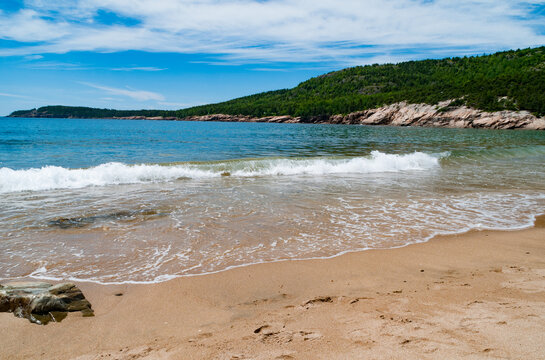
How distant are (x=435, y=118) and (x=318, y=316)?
286ft

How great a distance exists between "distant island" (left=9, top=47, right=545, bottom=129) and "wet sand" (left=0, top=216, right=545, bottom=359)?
7618 centimetres

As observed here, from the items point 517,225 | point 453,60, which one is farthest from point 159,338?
point 453,60

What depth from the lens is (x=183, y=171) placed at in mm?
14688

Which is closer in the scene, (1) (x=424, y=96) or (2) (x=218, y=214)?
(2) (x=218, y=214)

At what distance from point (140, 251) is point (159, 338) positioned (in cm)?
277

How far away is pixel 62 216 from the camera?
7.71m

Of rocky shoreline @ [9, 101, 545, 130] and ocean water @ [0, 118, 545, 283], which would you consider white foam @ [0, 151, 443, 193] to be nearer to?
ocean water @ [0, 118, 545, 283]

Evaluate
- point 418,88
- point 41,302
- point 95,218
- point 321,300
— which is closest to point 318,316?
point 321,300

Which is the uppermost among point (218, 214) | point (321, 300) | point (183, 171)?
point (183, 171)

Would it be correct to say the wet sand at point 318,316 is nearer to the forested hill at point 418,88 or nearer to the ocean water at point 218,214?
the ocean water at point 218,214

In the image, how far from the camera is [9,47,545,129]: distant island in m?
69.4

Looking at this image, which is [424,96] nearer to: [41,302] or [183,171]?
[183,171]

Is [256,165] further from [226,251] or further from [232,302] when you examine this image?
[232,302]

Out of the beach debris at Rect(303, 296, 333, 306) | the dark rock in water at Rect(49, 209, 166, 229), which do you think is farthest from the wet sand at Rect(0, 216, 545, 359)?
the dark rock in water at Rect(49, 209, 166, 229)
